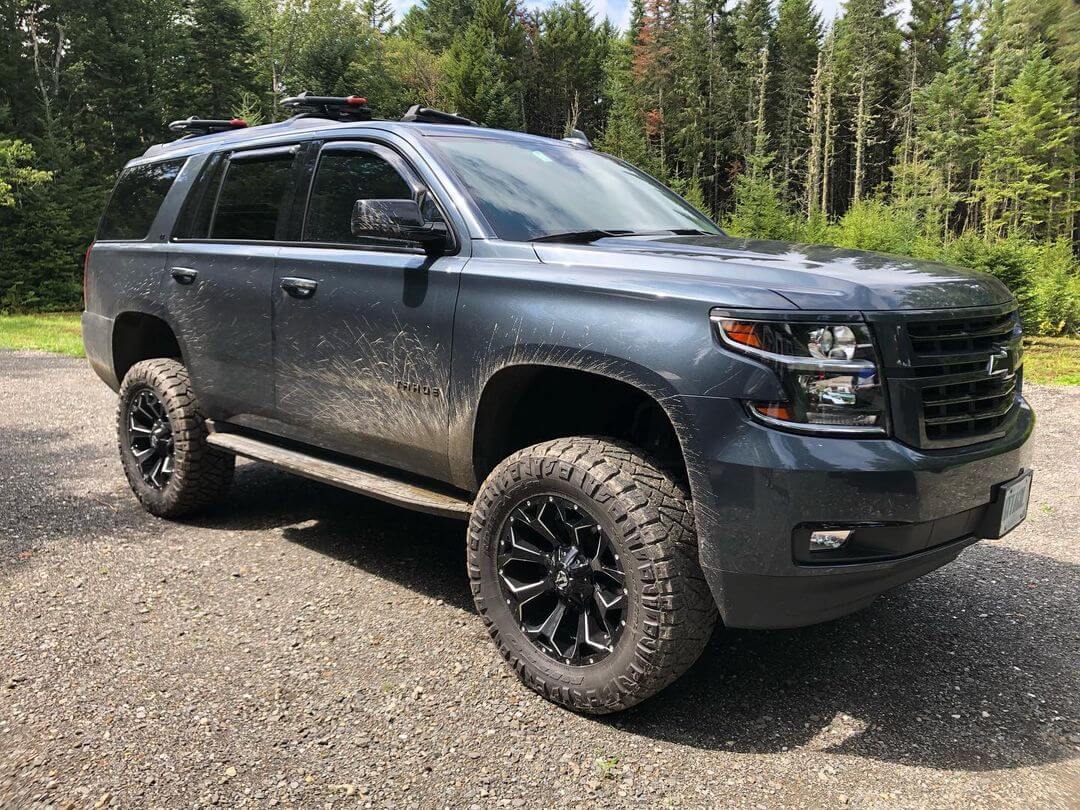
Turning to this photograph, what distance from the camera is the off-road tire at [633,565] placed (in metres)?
2.61

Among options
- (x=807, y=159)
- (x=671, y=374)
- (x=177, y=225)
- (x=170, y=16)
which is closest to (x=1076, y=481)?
(x=671, y=374)

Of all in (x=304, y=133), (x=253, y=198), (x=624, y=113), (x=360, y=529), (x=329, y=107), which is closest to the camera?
(x=304, y=133)

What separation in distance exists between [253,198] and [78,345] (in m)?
11.5

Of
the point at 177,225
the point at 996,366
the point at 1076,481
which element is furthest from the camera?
the point at 1076,481

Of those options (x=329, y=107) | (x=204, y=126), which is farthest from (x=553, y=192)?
(x=204, y=126)

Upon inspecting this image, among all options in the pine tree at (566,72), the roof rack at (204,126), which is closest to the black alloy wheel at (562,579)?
the roof rack at (204,126)

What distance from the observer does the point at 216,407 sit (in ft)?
14.6

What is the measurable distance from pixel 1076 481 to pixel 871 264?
4066 millimetres

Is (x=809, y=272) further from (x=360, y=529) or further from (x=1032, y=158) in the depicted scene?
(x=1032, y=158)

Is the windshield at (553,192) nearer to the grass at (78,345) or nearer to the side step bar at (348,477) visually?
the side step bar at (348,477)

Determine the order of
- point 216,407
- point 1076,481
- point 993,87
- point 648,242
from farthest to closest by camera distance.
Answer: point 993,87, point 1076,481, point 216,407, point 648,242

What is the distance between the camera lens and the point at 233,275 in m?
4.21

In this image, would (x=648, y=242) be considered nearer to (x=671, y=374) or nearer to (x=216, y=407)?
(x=671, y=374)

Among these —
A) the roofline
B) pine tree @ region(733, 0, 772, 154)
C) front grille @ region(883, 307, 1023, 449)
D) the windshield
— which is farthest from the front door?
pine tree @ region(733, 0, 772, 154)
